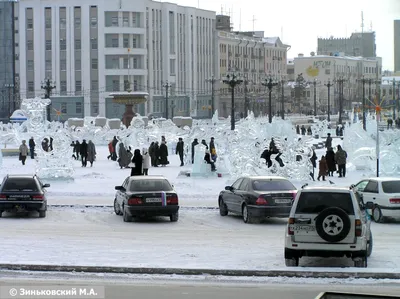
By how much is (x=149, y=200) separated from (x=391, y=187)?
19.1 feet

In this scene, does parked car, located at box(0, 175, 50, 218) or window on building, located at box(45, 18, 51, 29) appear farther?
window on building, located at box(45, 18, 51, 29)

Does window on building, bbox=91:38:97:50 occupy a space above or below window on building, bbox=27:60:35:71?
above

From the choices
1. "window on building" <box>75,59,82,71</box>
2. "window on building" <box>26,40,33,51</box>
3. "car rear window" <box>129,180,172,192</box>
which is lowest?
"car rear window" <box>129,180,172,192</box>

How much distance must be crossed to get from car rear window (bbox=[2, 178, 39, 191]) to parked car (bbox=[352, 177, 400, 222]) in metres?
8.27

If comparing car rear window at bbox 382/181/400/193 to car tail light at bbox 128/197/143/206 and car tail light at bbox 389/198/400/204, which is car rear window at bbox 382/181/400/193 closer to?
car tail light at bbox 389/198/400/204

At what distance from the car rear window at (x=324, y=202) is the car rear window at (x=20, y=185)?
1052 centimetres

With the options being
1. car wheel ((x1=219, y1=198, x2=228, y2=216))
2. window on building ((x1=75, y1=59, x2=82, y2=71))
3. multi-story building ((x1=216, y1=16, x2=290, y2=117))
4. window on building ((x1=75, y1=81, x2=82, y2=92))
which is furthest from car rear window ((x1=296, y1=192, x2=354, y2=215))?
multi-story building ((x1=216, y1=16, x2=290, y2=117))

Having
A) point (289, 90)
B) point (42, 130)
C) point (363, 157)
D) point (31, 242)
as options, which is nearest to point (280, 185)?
point (31, 242)

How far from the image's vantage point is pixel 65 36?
114m

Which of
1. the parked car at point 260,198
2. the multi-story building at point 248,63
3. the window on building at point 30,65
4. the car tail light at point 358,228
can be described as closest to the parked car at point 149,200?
the parked car at point 260,198

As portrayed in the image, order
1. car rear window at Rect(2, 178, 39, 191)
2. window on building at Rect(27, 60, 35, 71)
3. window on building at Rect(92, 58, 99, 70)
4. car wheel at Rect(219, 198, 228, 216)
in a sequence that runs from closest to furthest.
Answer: car rear window at Rect(2, 178, 39, 191), car wheel at Rect(219, 198, 228, 216), window on building at Rect(92, 58, 99, 70), window on building at Rect(27, 60, 35, 71)

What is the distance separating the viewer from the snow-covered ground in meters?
17.1

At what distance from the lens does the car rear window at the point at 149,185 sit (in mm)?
24172

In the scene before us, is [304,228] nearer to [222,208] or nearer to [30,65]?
[222,208]
